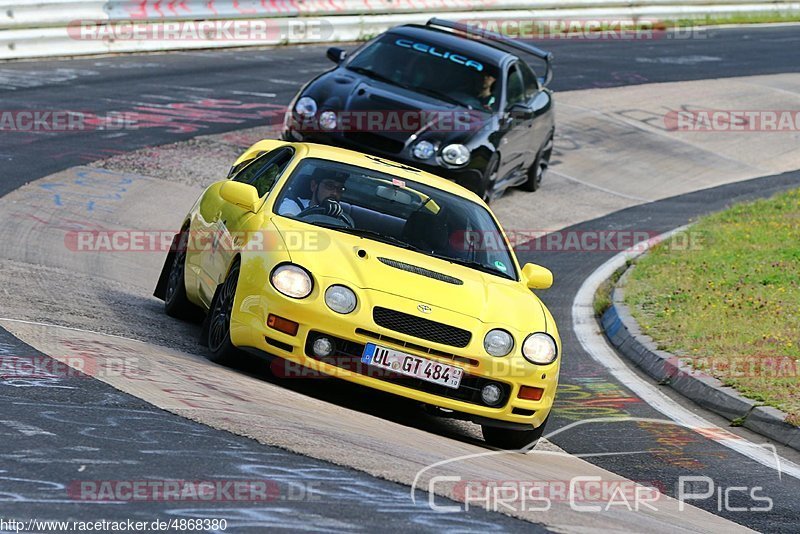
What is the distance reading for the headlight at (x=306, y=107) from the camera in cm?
1427

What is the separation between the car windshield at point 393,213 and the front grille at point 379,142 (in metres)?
4.85

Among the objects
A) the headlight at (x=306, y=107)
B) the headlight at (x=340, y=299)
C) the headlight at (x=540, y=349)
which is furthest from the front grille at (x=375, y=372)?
the headlight at (x=306, y=107)

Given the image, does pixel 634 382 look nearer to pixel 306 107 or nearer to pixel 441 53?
pixel 306 107

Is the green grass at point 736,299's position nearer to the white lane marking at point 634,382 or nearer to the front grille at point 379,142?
the white lane marking at point 634,382

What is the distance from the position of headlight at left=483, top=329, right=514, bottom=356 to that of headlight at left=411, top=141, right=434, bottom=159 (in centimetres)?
648

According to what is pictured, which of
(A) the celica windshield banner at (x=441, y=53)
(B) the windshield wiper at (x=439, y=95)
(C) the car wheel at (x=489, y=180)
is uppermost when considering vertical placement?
(A) the celica windshield banner at (x=441, y=53)

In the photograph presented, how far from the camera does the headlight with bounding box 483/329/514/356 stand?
299 inches

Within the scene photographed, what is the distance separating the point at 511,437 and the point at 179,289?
2.76m

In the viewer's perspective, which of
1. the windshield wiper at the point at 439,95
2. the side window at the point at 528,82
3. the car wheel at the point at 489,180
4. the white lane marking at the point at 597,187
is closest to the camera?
the car wheel at the point at 489,180

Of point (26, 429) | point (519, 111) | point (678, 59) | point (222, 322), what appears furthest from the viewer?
point (678, 59)

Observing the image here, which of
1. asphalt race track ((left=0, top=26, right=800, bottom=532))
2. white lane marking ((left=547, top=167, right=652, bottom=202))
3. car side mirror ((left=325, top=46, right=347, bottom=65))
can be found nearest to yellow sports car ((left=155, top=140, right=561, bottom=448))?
asphalt race track ((left=0, top=26, right=800, bottom=532))

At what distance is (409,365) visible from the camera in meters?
7.41

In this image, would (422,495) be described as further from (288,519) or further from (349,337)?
(349,337)

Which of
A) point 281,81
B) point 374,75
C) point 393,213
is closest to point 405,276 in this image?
point 393,213
